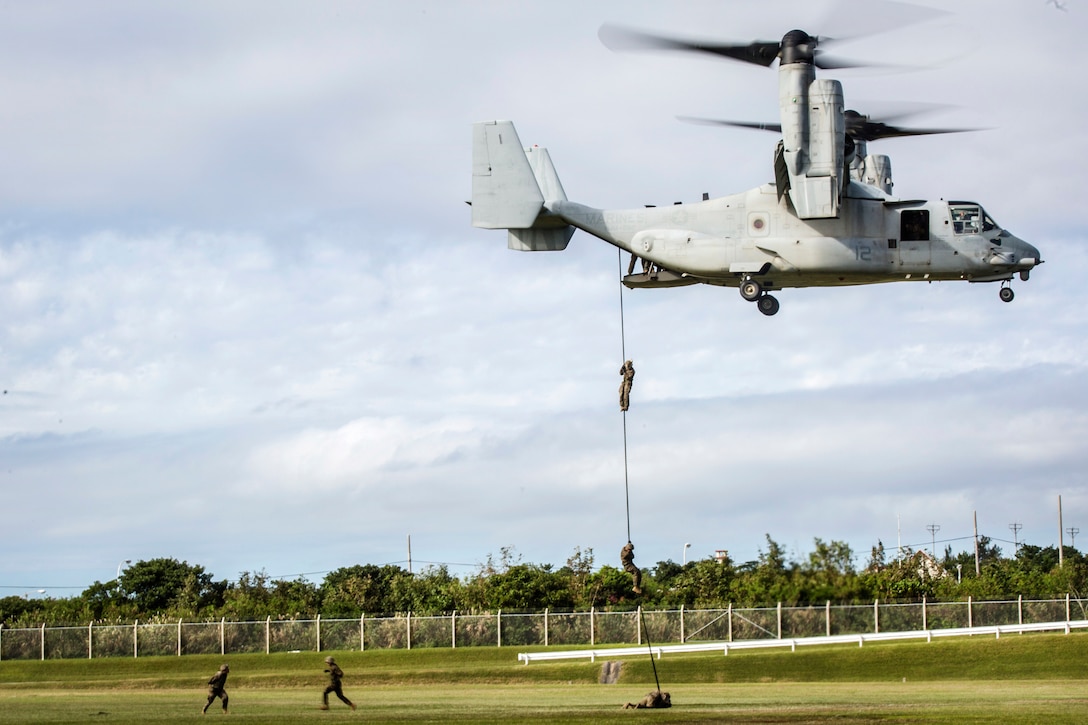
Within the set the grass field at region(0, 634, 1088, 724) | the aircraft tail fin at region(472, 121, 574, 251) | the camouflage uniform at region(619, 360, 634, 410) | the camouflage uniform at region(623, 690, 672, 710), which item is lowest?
the grass field at region(0, 634, 1088, 724)

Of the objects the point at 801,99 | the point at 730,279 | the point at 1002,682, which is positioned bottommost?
the point at 1002,682

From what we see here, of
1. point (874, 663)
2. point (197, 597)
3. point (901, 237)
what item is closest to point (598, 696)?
point (874, 663)

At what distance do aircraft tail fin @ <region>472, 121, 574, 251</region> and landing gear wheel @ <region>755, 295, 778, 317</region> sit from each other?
6.03 meters

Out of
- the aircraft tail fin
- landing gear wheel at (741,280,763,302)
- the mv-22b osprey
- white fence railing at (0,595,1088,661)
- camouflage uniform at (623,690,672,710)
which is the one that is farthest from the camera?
white fence railing at (0,595,1088,661)

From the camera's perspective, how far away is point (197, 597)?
7112cm

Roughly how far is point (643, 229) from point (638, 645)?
16546 millimetres

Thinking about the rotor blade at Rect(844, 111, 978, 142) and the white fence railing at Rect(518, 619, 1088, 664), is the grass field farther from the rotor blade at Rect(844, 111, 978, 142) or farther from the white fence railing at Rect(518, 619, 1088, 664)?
the rotor blade at Rect(844, 111, 978, 142)

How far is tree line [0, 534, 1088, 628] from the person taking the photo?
53000 millimetres

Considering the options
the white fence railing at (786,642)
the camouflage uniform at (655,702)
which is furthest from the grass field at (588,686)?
the camouflage uniform at (655,702)

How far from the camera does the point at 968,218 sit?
38.3m

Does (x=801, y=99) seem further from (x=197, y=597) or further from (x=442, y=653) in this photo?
(x=197, y=597)

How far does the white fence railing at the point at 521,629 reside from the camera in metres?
48.0

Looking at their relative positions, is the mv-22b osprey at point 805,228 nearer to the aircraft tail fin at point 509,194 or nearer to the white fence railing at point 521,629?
the aircraft tail fin at point 509,194

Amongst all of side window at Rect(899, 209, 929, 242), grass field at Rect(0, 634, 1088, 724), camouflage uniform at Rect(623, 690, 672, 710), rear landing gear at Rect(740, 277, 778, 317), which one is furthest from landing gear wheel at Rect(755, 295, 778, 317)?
camouflage uniform at Rect(623, 690, 672, 710)
